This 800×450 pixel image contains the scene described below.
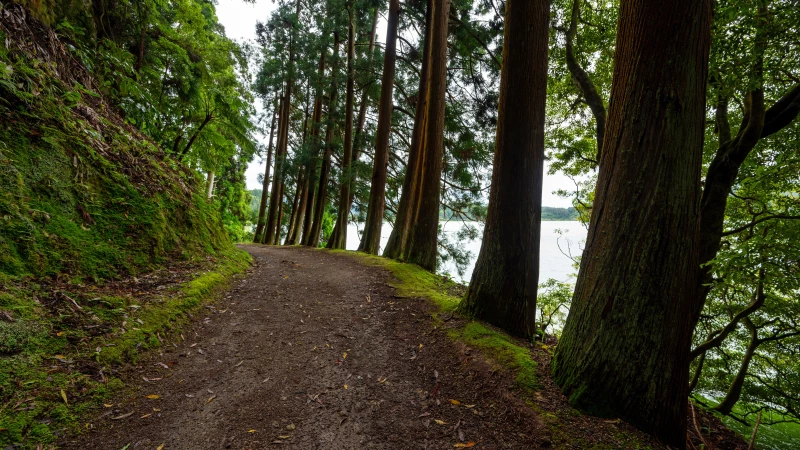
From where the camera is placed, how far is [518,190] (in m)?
3.86

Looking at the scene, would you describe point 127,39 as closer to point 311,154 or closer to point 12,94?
point 12,94

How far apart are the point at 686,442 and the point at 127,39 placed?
10.4 m

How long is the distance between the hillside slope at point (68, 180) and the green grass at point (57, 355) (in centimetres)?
47

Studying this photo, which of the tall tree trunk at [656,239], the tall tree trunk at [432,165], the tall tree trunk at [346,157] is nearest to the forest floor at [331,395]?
the tall tree trunk at [656,239]

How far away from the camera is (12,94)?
3.47m

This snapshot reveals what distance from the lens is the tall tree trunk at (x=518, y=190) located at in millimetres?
3828

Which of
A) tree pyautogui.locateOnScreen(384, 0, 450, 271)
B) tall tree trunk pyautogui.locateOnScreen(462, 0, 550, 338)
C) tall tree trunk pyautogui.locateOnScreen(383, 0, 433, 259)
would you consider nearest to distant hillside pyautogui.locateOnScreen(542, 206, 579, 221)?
tall tree trunk pyautogui.locateOnScreen(383, 0, 433, 259)

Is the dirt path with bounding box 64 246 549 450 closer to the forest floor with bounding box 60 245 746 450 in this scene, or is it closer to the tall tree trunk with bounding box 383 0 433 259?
the forest floor with bounding box 60 245 746 450

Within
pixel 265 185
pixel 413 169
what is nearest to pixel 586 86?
pixel 413 169

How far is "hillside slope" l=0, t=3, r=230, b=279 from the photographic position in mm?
3014

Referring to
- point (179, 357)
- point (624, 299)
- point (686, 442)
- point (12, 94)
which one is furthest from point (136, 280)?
point (686, 442)

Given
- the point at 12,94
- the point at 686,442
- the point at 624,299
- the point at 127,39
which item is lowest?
the point at 686,442

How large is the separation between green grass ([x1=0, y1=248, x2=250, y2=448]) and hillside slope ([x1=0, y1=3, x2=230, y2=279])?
1.55 feet

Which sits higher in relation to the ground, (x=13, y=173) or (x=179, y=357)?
(x=13, y=173)
